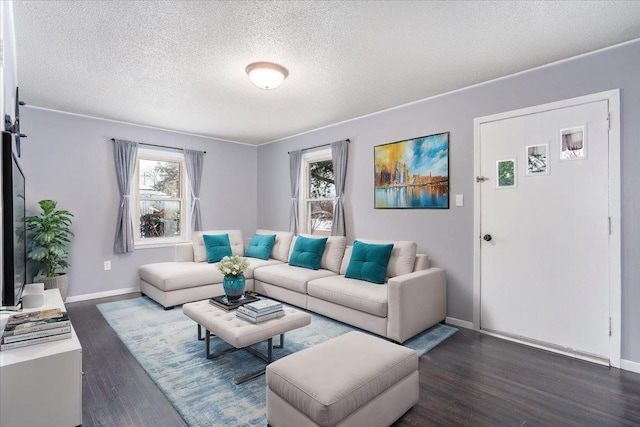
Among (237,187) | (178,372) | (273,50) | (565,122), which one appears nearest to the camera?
(178,372)

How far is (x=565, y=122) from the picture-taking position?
2812 millimetres

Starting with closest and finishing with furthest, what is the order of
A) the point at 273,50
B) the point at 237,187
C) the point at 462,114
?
the point at 273,50 < the point at 462,114 < the point at 237,187

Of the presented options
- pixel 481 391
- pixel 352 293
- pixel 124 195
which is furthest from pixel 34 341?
pixel 124 195

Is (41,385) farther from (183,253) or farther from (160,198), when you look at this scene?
(160,198)

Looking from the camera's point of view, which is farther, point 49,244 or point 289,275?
point 289,275

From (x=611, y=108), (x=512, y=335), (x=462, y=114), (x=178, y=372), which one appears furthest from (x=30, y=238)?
(x=611, y=108)

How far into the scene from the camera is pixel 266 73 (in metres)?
2.85

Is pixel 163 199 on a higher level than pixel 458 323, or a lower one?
higher

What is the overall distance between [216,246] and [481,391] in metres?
3.66

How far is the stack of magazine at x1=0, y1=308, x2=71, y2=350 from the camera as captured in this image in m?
1.77

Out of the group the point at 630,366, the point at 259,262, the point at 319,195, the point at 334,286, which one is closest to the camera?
the point at 630,366

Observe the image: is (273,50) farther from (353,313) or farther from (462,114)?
(353,313)

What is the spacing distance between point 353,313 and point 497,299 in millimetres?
1412

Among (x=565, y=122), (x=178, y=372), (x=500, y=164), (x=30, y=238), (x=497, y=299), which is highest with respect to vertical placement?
(x=565, y=122)
